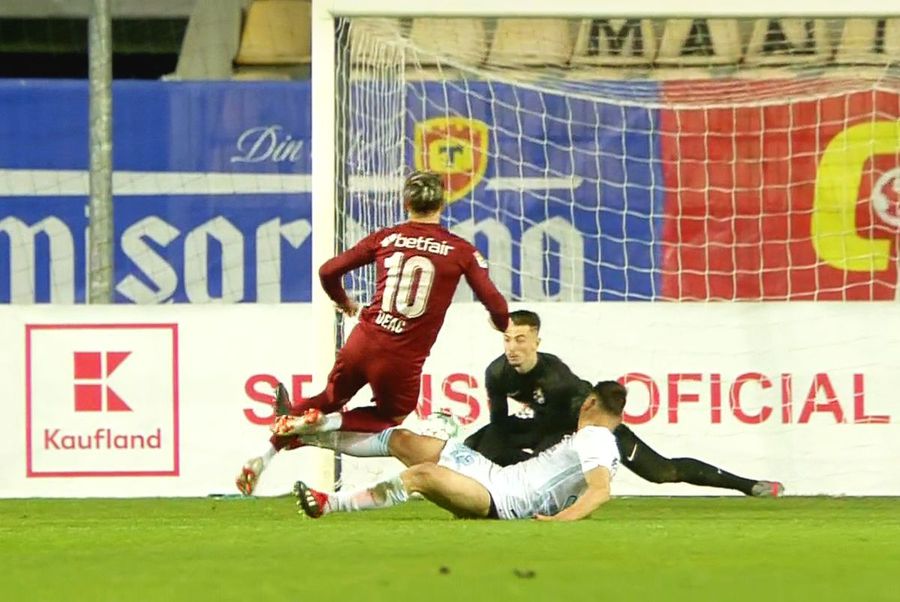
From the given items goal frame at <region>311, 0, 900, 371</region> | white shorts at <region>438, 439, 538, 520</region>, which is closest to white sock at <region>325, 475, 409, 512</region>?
white shorts at <region>438, 439, 538, 520</region>

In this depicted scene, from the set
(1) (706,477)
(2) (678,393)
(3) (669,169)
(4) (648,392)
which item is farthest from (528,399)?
(3) (669,169)

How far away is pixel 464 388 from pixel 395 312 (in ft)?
7.61

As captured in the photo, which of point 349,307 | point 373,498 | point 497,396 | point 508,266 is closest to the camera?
point 373,498

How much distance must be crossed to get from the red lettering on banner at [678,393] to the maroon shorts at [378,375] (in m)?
2.42

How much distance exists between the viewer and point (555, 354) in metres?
11.1

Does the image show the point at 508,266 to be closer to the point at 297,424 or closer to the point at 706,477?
the point at 706,477

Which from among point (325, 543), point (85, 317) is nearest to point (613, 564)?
point (325, 543)

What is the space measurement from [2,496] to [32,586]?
5.65 m

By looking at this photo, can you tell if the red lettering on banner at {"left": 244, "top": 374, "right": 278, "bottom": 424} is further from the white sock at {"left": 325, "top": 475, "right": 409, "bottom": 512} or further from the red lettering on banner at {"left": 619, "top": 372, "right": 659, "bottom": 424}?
the white sock at {"left": 325, "top": 475, "right": 409, "bottom": 512}

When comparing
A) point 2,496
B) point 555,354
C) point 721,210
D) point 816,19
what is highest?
point 816,19

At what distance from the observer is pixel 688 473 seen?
36.1ft

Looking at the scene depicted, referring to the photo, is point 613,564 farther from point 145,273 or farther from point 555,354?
point 145,273

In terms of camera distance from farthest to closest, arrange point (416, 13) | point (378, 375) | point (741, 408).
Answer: point (741, 408)
point (416, 13)
point (378, 375)

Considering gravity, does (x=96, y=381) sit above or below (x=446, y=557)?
above
